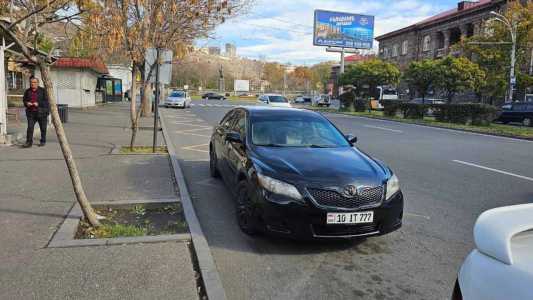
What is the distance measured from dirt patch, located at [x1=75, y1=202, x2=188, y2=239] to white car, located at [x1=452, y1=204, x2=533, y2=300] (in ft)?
11.7

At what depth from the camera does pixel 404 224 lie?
5.47 meters

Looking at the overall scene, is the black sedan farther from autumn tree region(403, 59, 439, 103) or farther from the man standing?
autumn tree region(403, 59, 439, 103)

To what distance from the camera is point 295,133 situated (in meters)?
6.01

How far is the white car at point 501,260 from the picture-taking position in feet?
5.18

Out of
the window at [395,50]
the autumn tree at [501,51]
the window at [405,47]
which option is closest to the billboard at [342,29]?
the window at [405,47]

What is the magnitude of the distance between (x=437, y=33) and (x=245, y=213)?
55871mm

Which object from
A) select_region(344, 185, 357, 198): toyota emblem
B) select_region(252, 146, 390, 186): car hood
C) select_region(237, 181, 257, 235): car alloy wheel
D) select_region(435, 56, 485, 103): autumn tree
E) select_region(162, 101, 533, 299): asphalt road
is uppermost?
select_region(435, 56, 485, 103): autumn tree

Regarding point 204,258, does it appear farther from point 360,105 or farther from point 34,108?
point 360,105

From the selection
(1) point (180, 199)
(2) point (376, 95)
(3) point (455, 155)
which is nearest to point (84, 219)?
(1) point (180, 199)

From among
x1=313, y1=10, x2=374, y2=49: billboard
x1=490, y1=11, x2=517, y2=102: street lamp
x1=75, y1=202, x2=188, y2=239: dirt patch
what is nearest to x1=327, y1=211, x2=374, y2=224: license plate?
x1=75, y1=202, x2=188, y2=239: dirt patch

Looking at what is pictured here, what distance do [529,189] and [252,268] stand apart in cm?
603

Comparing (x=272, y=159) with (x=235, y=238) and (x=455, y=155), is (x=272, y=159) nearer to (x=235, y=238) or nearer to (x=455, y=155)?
(x=235, y=238)

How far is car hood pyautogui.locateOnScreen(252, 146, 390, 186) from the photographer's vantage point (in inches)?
173

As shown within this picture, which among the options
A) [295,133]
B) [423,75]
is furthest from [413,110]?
[295,133]
